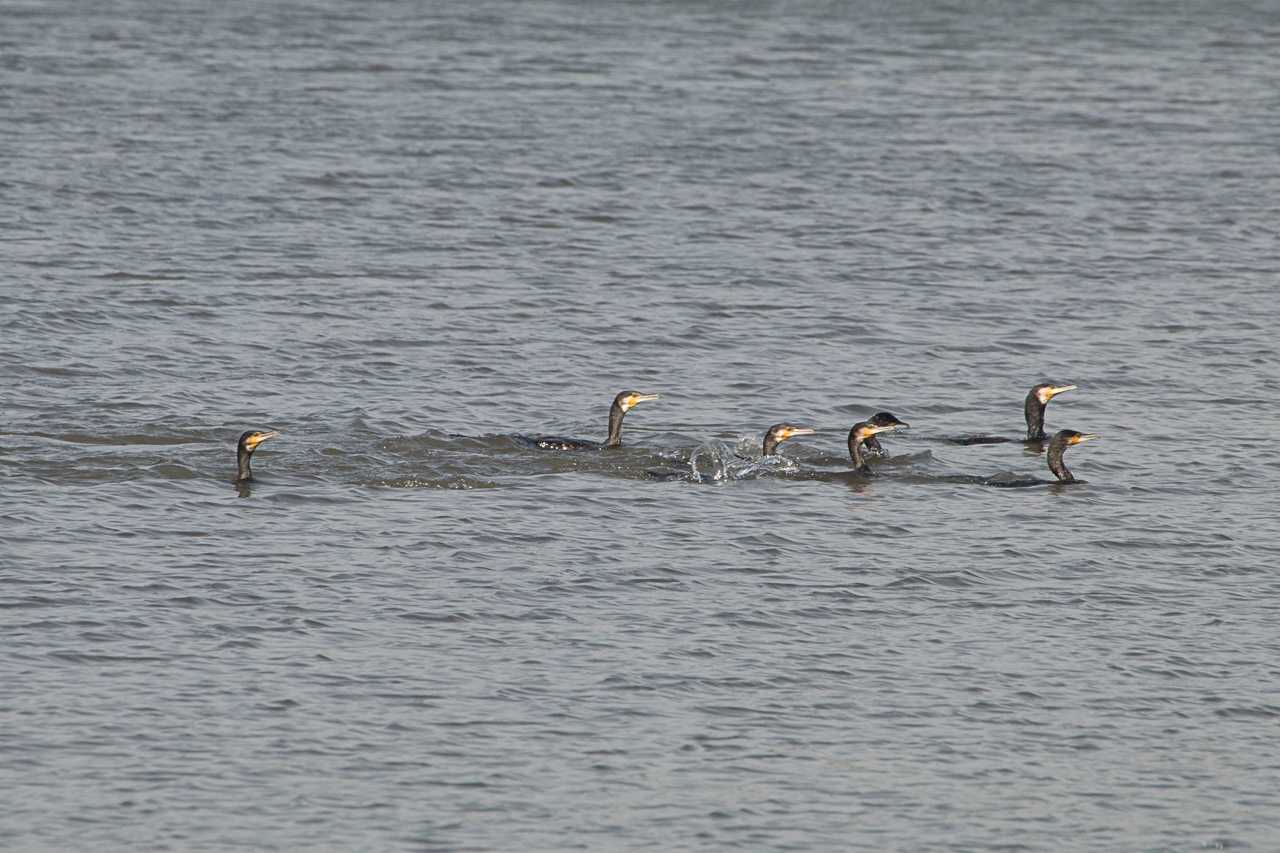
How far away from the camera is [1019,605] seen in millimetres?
16141

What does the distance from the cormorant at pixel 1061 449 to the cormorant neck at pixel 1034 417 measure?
3.26 feet

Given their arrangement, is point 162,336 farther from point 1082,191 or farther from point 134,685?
point 1082,191

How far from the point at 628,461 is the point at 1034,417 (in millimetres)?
4231

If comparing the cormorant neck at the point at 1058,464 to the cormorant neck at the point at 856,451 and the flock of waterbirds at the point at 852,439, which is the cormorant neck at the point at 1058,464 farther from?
the cormorant neck at the point at 856,451

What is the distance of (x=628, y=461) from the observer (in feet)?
66.6

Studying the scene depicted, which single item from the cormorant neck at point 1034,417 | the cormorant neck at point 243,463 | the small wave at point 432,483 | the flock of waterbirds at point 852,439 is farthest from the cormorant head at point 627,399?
the cormorant neck at point 1034,417

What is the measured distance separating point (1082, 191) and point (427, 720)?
2173 cm

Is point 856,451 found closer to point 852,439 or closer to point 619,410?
point 852,439

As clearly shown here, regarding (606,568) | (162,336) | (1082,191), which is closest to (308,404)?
(162,336)

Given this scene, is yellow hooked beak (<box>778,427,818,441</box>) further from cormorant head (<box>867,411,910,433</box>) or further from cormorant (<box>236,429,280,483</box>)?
cormorant (<box>236,429,280,483</box>)

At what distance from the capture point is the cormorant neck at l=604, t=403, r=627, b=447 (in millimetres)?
20500

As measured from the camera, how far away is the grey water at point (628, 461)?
12914 millimetres

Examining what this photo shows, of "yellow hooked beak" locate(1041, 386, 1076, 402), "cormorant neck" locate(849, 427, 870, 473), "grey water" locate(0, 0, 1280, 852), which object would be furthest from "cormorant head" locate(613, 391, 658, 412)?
"yellow hooked beak" locate(1041, 386, 1076, 402)

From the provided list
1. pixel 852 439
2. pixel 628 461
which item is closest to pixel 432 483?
pixel 628 461
